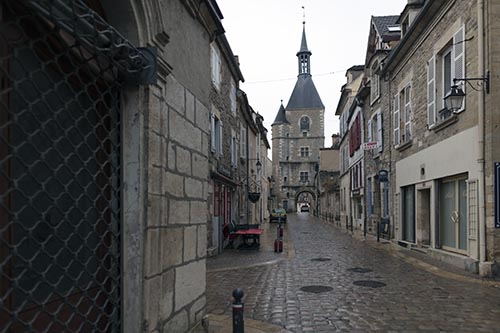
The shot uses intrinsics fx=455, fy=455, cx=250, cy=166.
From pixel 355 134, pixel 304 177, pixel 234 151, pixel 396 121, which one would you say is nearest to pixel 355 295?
pixel 396 121

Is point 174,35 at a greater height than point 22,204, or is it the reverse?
point 174,35

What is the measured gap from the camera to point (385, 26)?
19875 mm

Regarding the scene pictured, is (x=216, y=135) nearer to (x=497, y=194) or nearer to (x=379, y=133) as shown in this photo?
(x=379, y=133)

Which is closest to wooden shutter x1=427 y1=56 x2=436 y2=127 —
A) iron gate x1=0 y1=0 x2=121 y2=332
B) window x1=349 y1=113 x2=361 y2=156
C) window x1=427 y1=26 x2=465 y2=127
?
window x1=427 y1=26 x2=465 y2=127

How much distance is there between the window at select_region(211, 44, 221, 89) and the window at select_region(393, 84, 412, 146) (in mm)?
6164

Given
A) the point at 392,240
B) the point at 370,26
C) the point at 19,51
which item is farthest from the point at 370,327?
the point at 370,26

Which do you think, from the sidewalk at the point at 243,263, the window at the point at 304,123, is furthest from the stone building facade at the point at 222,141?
the window at the point at 304,123

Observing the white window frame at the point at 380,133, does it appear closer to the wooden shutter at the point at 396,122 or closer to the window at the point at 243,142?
the wooden shutter at the point at 396,122

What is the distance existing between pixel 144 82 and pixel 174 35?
2.98 ft

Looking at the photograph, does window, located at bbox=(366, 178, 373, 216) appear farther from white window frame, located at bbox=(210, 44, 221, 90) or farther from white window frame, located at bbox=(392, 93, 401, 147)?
white window frame, located at bbox=(210, 44, 221, 90)

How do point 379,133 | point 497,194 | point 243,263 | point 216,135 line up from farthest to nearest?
point 379,133 → point 216,135 → point 243,263 → point 497,194

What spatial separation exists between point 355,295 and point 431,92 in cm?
718

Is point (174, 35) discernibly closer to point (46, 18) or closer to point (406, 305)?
point (46, 18)

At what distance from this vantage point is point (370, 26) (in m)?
21.7
